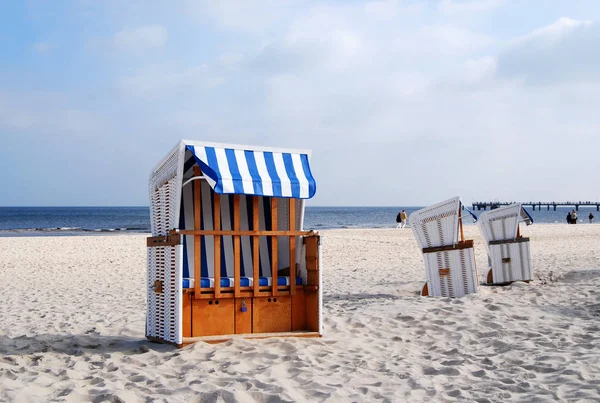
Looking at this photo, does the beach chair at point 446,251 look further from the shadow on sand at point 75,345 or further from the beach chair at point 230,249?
the shadow on sand at point 75,345

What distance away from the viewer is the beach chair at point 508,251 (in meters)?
9.90

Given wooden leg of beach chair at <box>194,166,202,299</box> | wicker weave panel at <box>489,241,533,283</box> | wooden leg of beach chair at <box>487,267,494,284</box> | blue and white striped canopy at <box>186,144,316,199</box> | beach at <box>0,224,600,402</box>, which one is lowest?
beach at <box>0,224,600,402</box>

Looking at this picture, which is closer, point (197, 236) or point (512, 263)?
point (197, 236)

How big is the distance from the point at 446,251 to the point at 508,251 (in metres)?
1.76

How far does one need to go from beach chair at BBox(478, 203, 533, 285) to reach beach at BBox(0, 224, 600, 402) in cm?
45

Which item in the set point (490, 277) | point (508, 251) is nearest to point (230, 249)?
point (490, 277)

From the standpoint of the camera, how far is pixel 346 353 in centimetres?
552

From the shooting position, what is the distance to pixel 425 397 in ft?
13.5

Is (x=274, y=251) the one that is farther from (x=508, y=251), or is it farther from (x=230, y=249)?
(x=508, y=251)

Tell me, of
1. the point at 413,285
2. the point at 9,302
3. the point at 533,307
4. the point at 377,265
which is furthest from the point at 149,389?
the point at 377,265

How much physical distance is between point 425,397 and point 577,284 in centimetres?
639

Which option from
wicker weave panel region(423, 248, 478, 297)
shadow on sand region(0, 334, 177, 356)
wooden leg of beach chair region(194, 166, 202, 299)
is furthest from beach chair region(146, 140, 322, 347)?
wicker weave panel region(423, 248, 478, 297)

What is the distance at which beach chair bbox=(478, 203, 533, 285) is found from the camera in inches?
390

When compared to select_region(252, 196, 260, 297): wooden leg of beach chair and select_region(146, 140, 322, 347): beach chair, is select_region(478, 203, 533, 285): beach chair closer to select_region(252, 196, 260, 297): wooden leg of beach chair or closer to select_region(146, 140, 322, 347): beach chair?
select_region(146, 140, 322, 347): beach chair
